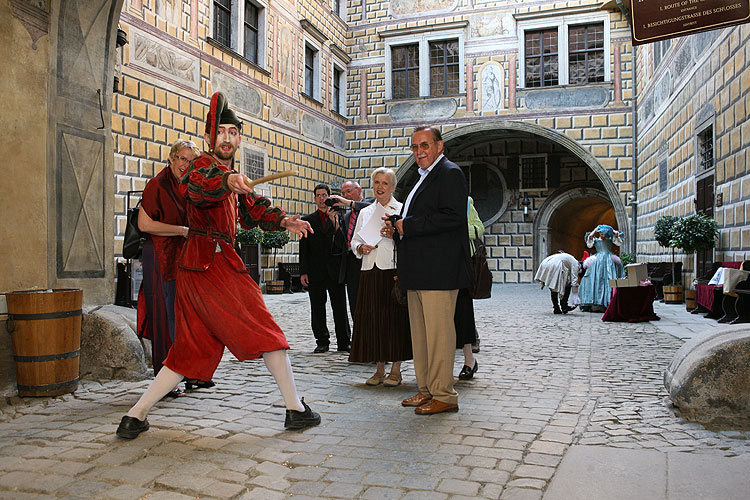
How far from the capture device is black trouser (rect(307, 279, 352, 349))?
21.1 ft

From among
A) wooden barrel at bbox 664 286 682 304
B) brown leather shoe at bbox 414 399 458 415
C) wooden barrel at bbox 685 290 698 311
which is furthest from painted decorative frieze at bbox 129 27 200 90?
wooden barrel at bbox 664 286 682 304

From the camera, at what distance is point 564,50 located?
18750 millimetres

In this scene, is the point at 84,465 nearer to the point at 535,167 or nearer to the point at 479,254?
the point at 479,254

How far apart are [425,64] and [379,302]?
1674cm

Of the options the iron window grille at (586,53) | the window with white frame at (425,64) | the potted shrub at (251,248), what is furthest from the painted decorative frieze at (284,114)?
the iron window grille at (586,53)

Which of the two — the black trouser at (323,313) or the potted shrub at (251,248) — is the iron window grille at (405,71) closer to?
the potted shrub at (251,248)

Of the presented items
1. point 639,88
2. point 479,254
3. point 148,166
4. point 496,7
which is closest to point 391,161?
point 496,7

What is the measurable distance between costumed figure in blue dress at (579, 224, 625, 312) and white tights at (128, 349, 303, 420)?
27.5 feet

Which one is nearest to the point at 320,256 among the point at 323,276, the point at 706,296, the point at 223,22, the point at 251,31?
the point at 323,276

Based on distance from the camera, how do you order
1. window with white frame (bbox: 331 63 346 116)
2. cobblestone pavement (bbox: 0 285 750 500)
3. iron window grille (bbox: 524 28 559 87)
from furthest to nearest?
window with white frame (bbox: 331 63 346 116)
iron window grille (bbox: 524 28 559 87)
cobblestone pavement (bbox: 0 285 750 500)

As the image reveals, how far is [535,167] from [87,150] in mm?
18535

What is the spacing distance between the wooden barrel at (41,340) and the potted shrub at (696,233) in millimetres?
8848

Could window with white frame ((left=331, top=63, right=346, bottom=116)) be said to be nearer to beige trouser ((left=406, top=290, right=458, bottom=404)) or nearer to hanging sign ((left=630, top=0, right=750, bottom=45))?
hanging sign ((left=630, top=0, right=750, bottom=45))

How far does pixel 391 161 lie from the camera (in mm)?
20391
